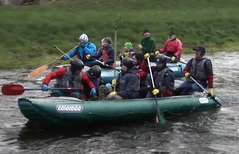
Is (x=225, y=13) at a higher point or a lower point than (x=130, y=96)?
higher

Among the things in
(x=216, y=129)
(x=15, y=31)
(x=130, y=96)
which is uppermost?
(x=15, y=31)

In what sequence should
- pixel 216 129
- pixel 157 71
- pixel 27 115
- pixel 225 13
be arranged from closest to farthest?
pixel 27 115 < pixel 216 129 < pixel 157 71 < pixel 225 13

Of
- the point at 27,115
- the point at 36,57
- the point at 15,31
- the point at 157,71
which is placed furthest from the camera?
the point at 15,31

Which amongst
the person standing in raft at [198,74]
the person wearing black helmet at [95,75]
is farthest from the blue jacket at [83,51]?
the person standing in raft at [198,74]

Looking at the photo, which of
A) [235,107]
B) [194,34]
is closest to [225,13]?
[194,34]

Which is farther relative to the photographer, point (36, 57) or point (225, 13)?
point (225, 13)

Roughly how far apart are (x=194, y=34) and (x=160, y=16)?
2510 millimetres

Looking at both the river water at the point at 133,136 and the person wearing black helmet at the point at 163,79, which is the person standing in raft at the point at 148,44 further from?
the person wearing black helmet at the point at 163,79

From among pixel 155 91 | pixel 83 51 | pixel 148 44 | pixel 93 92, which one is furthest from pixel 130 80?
pixel 148 44

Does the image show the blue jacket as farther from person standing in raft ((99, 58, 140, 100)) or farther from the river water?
person standing in raft ((99, 58, 140, 100))

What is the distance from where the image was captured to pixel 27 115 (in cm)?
1035

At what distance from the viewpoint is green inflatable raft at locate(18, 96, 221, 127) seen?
10281 mm

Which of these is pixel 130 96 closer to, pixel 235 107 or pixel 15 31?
pixel 235 107

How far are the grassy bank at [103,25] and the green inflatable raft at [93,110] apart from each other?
30.9ft
